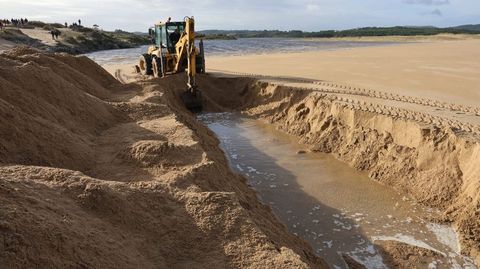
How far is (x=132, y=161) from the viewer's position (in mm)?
6930

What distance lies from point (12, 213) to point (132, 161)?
3.40 m

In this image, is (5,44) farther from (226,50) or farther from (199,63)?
(199,63)

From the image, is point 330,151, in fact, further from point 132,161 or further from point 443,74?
point 443,74

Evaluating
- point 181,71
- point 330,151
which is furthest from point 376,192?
point 181,71

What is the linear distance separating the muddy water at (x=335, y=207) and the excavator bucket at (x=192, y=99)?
4100 mm

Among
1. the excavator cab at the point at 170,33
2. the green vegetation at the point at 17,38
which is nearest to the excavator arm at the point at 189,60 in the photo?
the excavator cab at the point at 170,33

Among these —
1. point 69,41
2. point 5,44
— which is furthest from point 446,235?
point 69,41

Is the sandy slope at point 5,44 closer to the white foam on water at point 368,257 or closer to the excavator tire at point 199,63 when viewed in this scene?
the excavator tire at point 199,63

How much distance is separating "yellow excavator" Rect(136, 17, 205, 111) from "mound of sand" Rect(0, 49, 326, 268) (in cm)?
598

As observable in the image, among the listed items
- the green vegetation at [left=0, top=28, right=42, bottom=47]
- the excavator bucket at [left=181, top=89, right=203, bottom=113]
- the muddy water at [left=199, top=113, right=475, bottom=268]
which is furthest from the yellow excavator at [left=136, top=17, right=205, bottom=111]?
the green vegetation at [left=0, top=28, right=42, bottom=47]

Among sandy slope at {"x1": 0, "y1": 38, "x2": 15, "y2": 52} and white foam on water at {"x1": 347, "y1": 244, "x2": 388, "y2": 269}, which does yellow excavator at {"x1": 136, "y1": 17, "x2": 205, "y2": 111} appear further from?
sandy slope at {"x1": 0, "y1": 38, "x2": 15, "y2": 52}

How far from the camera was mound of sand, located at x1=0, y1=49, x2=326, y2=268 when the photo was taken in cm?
364

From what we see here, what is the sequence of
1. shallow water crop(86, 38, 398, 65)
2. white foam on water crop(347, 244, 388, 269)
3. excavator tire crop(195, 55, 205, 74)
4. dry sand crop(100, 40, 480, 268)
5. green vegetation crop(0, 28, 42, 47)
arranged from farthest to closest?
green vegetation crop(0, 28, 42, 47), shallow water crop(86, 38, 398, 65), excavator tire crop(195, 55, 205, 74), dry sand crop(100, 40, 480, 268), white foam on water crop(347, 244, 388, 269)

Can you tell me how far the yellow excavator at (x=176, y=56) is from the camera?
1447 cm
